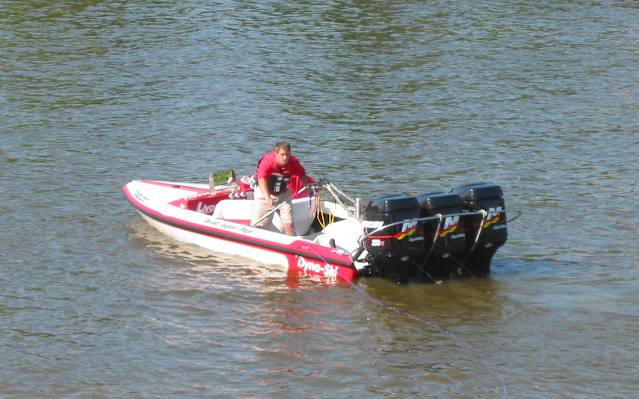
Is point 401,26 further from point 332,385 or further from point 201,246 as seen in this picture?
point 332,385

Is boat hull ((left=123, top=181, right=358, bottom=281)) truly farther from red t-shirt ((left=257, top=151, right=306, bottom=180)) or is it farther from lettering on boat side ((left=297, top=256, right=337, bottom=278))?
red t-shirt ((left=257, top=151, right=306, bottom=180))

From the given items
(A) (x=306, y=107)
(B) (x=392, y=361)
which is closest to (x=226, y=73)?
(A) (x=306, y=107)

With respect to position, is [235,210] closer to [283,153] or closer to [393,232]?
[283,153]

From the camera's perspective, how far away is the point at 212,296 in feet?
42.2

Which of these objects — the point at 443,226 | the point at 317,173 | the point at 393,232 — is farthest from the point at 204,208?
the point at 443,226

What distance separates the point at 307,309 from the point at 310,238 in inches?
69.2

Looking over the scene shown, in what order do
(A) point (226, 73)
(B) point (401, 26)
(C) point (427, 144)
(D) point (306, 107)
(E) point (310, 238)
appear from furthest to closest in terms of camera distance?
(B) point (401, 26) < (A) point (226, 73) < (D) point (306, 107) < (C) point (427, 144) < (E) point (310, 238)

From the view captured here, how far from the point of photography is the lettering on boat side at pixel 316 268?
1295 cm

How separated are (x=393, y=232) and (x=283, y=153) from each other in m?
1.69

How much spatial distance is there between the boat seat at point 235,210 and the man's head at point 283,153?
3.94 feet

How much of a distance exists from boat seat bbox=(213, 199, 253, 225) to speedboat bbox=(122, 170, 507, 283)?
1cm

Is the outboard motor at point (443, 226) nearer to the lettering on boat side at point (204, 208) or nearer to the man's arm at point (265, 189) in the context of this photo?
the man's arm at point (265, 189)

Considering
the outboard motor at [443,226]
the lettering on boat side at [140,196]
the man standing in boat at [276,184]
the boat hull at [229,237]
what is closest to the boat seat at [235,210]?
the boat hull at [229,237]

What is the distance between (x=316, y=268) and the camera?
13.1 m
